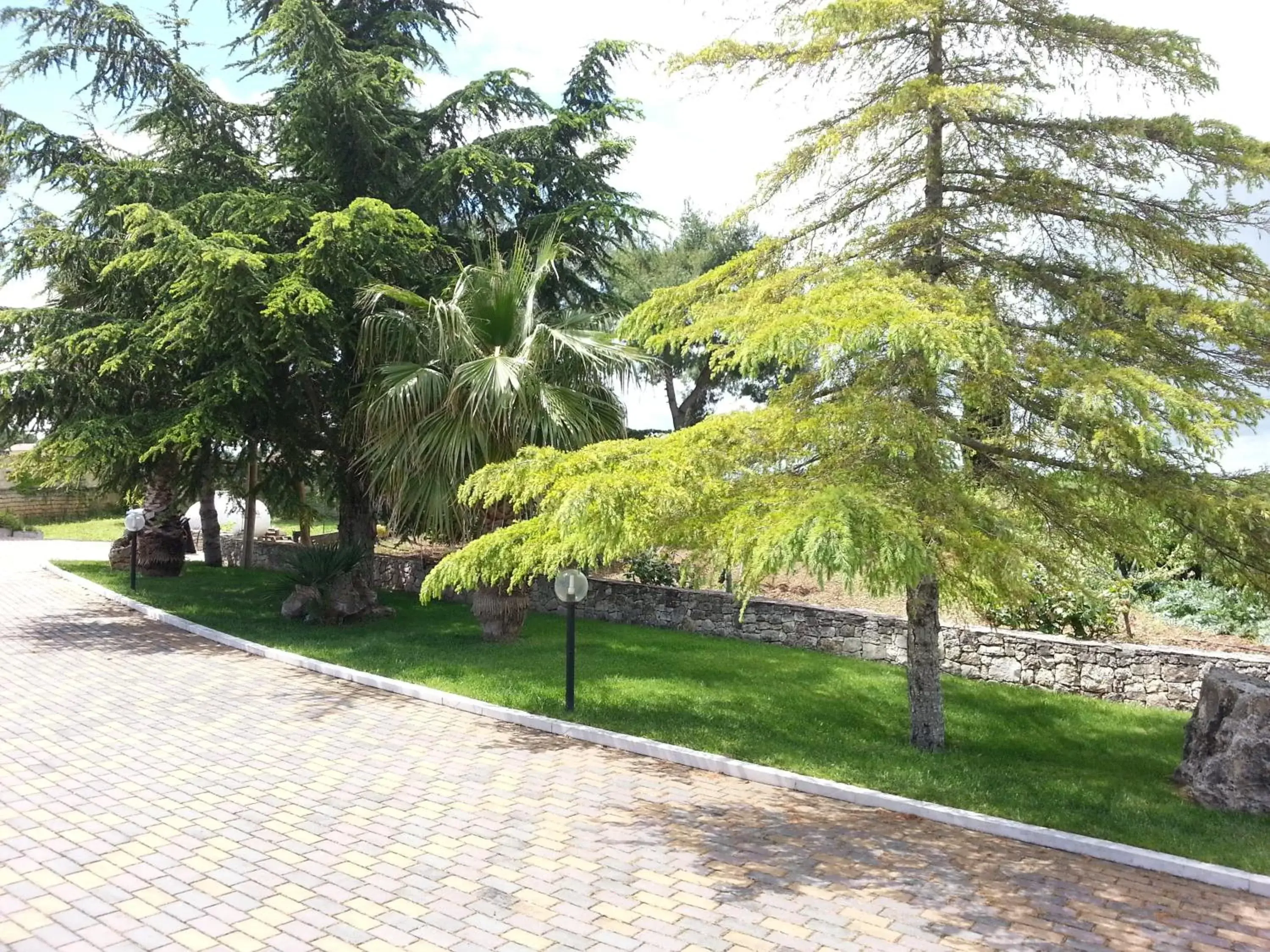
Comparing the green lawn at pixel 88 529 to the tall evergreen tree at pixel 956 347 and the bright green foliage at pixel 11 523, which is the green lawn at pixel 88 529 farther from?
the tall evergreen tree at pixel 956 347

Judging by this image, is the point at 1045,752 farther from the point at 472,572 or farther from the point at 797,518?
the point at 472,572

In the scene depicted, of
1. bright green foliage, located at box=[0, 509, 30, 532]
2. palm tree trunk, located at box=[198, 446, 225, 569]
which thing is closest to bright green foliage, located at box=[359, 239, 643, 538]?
palm tree trunk, located at box=[198, 446, 225, 569]

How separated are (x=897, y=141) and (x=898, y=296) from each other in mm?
2856

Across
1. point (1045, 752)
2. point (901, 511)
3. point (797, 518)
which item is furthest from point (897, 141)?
point (1045, 752)

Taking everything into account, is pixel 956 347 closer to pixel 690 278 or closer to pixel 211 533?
pixel 690 278

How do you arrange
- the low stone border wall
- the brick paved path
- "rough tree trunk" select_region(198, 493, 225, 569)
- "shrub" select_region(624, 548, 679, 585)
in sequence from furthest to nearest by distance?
"rough tree trunk" select_region(198, 493, 225, 569) → "shrub" select_region(624, 548, 679, 585) → the low stone border wall → the brick paved path

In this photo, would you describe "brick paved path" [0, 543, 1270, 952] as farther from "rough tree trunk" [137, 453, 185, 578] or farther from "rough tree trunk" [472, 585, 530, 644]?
"rough tree trunk" [137, 453, 185, 578]

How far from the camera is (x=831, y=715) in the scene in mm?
9242

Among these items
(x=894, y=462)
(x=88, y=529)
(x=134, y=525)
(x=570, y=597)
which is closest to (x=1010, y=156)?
(x=894, y=462)

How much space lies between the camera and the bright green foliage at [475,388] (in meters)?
10.7

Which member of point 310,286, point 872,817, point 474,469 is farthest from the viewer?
point 310,286

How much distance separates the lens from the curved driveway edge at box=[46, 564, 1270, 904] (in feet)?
17.3

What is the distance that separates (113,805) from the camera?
589 centimetres

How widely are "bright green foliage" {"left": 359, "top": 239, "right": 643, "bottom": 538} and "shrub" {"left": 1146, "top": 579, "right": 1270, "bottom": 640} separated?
8367 millimetres
